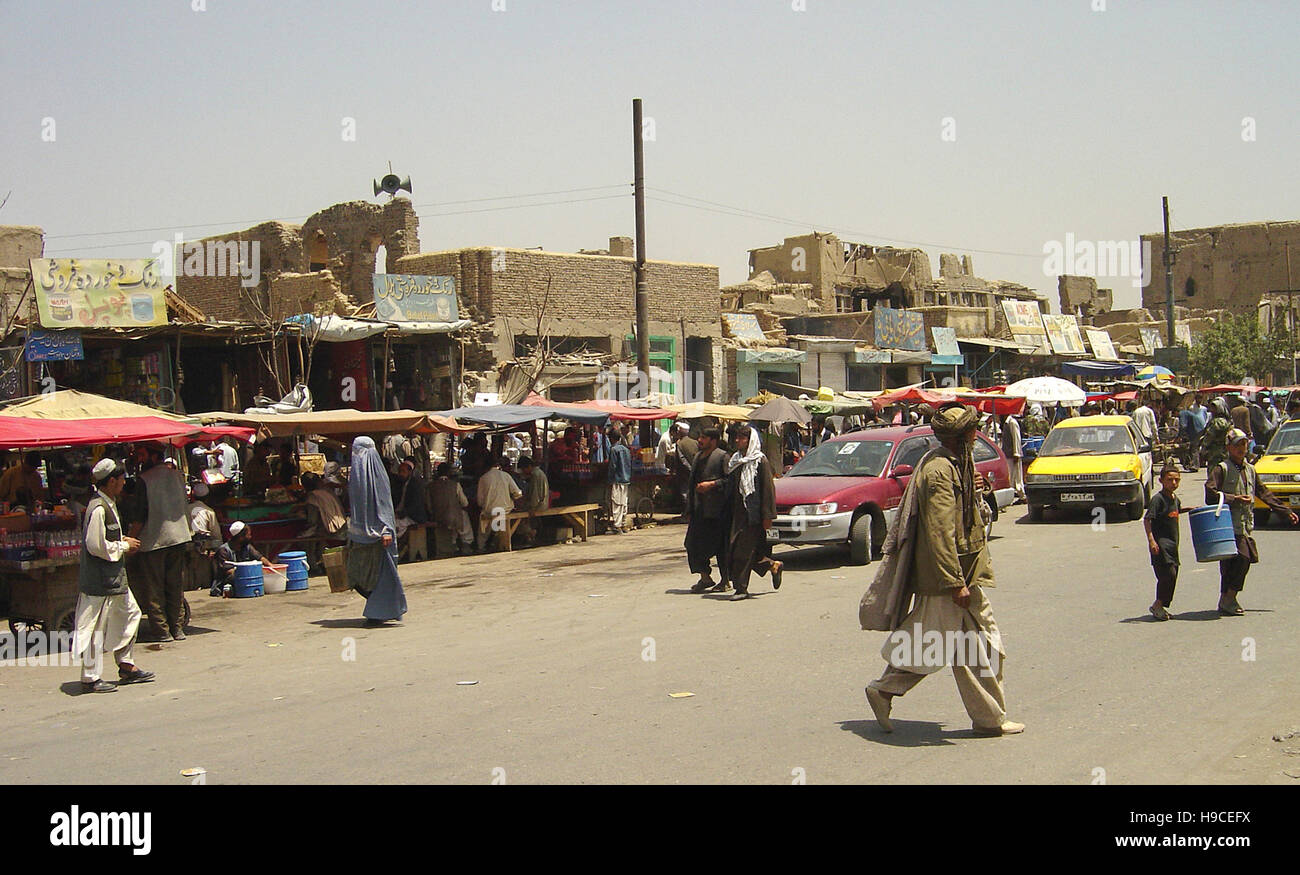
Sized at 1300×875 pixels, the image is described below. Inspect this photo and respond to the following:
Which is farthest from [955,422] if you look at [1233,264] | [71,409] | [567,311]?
[1233,264]

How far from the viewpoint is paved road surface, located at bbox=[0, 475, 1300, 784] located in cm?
595

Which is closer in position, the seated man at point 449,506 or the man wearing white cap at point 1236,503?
the man wearing white cap at point 1236,503

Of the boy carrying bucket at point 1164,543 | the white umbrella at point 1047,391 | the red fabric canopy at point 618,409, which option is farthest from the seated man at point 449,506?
the white umbrella at point 1047,391

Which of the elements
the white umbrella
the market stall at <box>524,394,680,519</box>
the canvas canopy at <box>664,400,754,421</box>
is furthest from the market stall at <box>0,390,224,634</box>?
the white umbrella

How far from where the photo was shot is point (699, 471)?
511 inches

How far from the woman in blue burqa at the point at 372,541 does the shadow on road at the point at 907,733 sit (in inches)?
243

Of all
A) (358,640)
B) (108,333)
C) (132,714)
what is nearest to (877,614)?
(132,714)

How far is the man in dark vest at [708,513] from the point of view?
12.8 meters

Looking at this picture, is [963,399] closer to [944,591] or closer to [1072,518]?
[1072,518]

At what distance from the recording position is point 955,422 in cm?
624

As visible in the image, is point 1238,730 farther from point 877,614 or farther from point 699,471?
point 699,471

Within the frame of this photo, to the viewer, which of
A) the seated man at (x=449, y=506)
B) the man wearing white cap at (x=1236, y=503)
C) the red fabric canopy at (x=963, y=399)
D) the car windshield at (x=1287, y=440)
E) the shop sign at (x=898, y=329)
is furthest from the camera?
the shop sign at (x=898, y=329)

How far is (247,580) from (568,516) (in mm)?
6797

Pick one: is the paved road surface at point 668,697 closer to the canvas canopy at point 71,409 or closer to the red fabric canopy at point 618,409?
the canvas canopy at point 71,409
